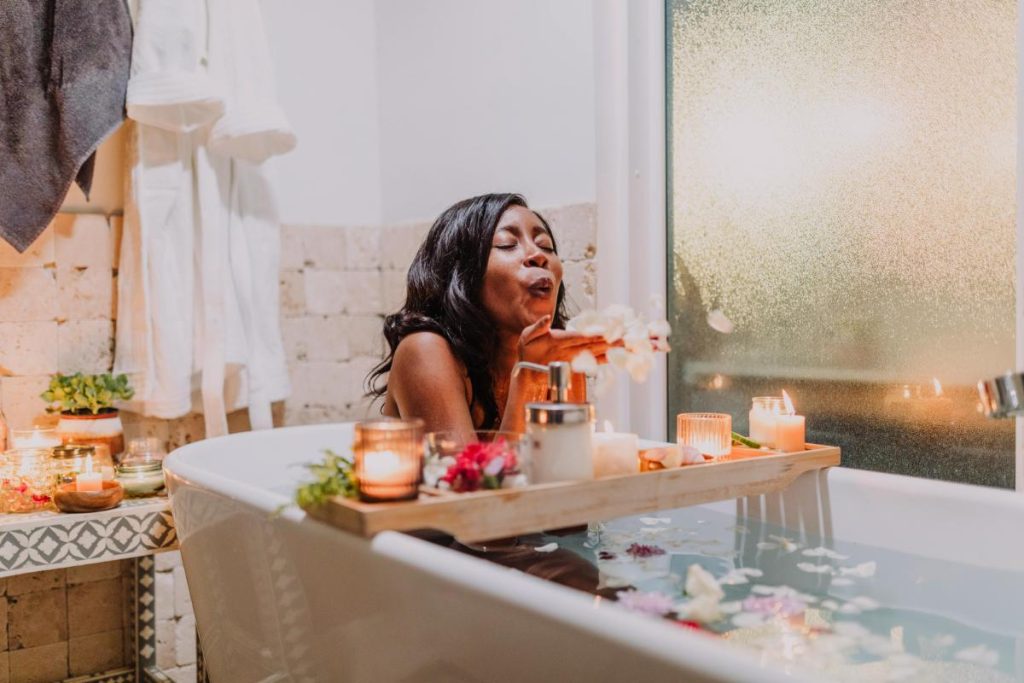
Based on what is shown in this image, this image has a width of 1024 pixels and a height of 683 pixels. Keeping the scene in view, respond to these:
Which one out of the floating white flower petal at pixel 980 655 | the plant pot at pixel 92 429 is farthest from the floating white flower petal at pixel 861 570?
the plant pot at pixel 92 429

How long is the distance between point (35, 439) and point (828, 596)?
1.78 meters

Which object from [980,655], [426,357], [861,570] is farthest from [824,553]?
[426,357]

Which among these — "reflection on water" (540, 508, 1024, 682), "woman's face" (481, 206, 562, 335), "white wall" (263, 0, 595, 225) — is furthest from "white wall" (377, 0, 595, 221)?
"reflection on water" (540, 508, 1024, 682)

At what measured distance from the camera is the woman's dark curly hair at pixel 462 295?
177 centimetres

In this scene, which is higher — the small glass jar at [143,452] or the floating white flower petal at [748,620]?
the small glass jar at [143,452]

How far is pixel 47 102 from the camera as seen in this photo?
7.47 ft

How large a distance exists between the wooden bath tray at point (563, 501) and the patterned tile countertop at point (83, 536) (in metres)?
1.04

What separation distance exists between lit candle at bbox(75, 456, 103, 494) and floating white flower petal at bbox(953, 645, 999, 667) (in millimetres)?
1693

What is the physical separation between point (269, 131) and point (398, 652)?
173cm

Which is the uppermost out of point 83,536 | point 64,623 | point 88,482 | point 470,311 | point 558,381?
point 470,311

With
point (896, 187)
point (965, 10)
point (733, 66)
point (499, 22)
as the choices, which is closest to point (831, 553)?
point (896, 187)

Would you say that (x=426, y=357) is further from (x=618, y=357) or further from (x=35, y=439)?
(x=35, y=439)

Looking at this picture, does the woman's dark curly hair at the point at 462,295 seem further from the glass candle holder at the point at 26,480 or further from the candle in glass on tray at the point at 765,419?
the glass candle holder at the point at 26,480

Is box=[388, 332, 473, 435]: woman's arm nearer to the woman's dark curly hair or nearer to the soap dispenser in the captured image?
the woman's dark curly hair
